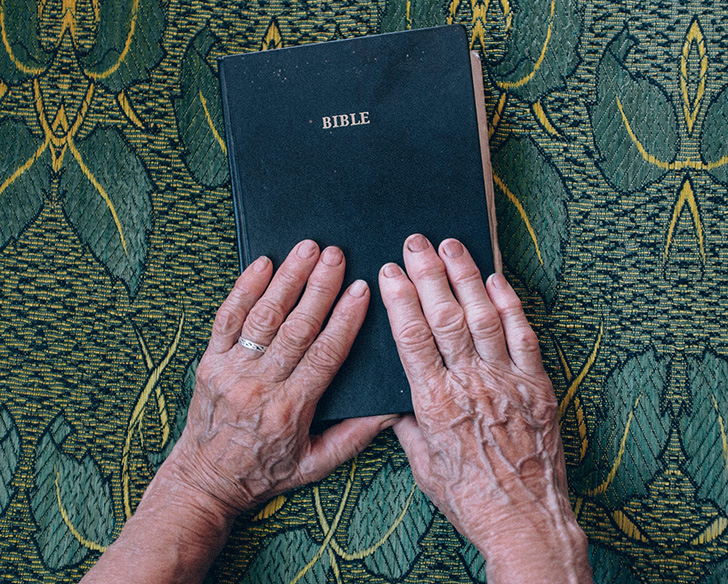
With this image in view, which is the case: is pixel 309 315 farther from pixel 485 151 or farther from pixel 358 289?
pixel 485 151

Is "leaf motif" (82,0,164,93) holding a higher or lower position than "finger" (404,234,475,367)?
higher

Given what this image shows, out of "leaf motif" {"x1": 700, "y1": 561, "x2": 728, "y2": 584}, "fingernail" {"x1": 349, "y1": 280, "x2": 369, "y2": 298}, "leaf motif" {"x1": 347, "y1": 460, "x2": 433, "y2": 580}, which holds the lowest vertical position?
"leaf motif" {"x1": 700, "y1": 561, "x2": 728, "y2": 584}

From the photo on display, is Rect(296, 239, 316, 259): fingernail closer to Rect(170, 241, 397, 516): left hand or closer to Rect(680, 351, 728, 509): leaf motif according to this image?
Rect(170, 241, 397, 516): left hand

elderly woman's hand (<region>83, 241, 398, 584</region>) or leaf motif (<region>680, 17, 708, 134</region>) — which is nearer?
elderly woman's hand (<region>83, 241, 398, 584</region>)

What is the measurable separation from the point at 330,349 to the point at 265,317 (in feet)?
0.34

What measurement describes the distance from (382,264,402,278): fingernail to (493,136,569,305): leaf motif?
198mm

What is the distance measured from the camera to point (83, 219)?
34.7 inches

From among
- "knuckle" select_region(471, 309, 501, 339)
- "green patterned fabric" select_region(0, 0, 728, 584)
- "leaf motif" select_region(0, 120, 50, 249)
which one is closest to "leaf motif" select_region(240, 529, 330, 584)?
"green patterned fabric" select_region(0, 0, 728, 584)

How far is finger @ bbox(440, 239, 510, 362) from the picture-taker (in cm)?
75

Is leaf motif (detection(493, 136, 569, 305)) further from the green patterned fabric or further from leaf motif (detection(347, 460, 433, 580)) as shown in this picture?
leaf motif (detection(347, 460, 433, 580))

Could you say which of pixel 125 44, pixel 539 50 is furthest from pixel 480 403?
pixel 125 44

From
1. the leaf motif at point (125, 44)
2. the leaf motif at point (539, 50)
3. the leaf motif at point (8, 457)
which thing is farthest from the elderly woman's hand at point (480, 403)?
the leaf motif at point (8, 457)

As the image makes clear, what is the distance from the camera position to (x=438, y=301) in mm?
749

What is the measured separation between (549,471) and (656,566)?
0.27 metres
